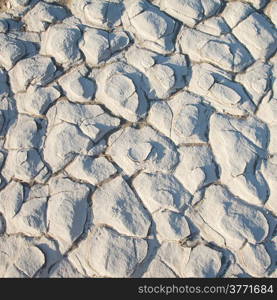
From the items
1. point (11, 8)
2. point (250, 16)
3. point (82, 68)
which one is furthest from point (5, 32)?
point (250, 16)

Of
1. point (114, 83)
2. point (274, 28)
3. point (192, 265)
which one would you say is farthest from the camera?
point (274, 28)

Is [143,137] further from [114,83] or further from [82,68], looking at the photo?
[82,68]

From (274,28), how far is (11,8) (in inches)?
43.2

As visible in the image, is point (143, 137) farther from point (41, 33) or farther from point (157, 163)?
point (41, 33)

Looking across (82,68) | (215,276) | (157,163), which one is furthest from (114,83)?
(215,276)

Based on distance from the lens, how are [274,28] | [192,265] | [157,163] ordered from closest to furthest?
[192,265], [157,163], [274,28]

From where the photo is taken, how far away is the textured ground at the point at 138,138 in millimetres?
1423

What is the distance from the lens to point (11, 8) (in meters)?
1.86

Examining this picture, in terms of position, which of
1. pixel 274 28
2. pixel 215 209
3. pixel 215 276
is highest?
pixel 274 28

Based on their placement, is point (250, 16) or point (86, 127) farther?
point (250, 16)

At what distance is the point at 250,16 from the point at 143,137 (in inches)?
27.3

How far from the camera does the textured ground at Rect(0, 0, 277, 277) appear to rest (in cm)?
142

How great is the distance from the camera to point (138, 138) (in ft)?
5.18

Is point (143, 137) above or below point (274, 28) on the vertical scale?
below
